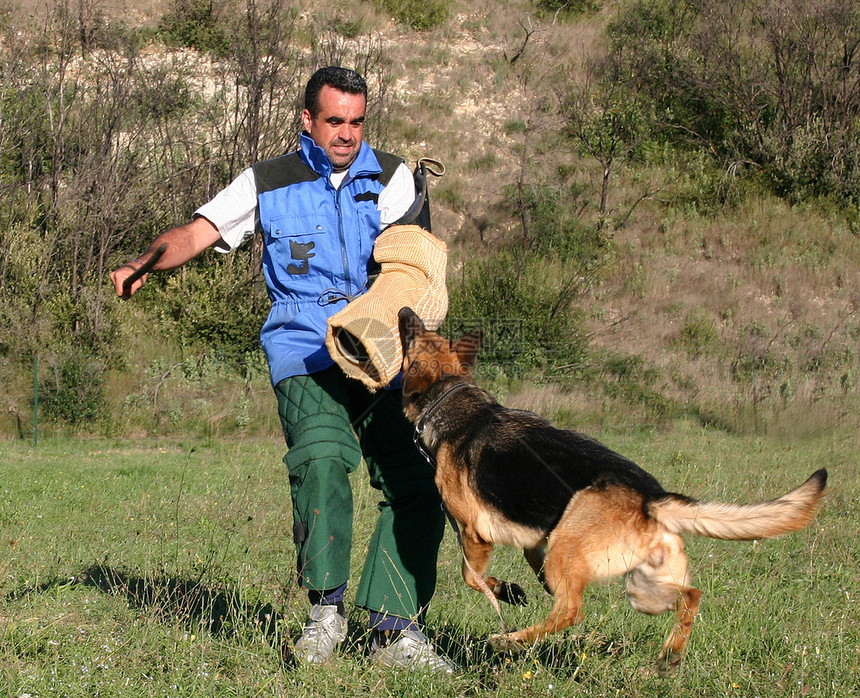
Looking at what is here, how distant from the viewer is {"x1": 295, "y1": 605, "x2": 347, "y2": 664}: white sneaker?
133 inches

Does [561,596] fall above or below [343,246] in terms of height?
below

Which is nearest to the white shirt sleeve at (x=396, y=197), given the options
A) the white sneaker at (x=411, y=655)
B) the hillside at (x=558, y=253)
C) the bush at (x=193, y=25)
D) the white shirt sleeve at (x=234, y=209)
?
the white shirt sleeve at (x=234, y=209)

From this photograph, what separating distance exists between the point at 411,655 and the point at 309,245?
174 cm

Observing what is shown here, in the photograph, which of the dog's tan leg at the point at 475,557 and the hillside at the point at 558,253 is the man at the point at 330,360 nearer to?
the dog's tan leg at the point at 475,557

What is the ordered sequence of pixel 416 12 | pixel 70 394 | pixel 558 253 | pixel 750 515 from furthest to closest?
pixel 416 12
pixel 558 253
pixel 70 394
pixel 750 515

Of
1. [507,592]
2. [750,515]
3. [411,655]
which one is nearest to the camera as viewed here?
[750,515]

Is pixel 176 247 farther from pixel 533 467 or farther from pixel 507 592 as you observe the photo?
pixel 507 592

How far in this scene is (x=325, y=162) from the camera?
153 inches

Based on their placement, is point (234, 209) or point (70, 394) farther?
point (70, 394)

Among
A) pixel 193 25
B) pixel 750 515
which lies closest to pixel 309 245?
pixel 750 515

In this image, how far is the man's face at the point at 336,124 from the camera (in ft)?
12.7

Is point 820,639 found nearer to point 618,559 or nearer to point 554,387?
point 618,559

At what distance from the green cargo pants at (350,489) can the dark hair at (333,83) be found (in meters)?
1.19

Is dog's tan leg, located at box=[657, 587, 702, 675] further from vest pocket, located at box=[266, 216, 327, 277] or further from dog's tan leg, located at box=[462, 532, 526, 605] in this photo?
vest pocket, located at box=[266, 216, 327, 277]
